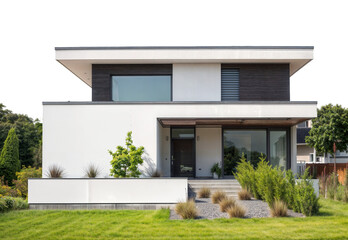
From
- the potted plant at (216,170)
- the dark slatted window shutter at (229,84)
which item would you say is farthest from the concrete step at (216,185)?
the dark slatted window shutter at (229,84)

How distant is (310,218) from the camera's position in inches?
388

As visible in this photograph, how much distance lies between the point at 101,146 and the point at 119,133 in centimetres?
94

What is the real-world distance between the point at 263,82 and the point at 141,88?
6.22m

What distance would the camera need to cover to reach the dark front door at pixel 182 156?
705 inches

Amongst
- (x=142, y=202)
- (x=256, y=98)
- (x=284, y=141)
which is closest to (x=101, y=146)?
(x=142, y=202)

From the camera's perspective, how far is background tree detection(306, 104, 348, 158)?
2325cm

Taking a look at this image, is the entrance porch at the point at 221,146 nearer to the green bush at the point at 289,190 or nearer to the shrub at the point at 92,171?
the shrub at the point at 92,171

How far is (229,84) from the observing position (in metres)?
17.5

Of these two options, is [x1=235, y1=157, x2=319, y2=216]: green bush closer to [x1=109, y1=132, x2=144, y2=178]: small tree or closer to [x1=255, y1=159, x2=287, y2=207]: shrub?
[x1=255, y1=159, x2=287, y2=207]: shrub

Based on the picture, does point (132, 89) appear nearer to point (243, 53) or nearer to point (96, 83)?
point (96, 83)

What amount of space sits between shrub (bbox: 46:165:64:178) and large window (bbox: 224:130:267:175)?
8092mm

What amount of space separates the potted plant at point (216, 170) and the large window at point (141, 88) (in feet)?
13.5

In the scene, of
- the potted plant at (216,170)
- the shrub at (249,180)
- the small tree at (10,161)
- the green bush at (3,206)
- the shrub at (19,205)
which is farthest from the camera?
the small tree at (10,161)

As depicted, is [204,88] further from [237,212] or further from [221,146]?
[237,212]
